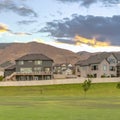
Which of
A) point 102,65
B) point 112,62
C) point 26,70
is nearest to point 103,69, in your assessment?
point 102,65

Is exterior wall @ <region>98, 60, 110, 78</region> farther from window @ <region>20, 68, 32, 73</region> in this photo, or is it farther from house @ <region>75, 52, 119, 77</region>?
window @ <region>20, 68, 32, 73</region>

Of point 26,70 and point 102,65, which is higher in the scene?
point 102,65

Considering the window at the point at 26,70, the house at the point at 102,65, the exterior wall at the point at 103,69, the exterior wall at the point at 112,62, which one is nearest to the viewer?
the exterior wall at the point at 103,69

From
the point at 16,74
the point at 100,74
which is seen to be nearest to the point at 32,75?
the point at 16,74

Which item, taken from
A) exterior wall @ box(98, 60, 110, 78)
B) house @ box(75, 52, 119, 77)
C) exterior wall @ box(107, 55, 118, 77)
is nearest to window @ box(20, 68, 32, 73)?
house @ box(75, 52, 119, 77)

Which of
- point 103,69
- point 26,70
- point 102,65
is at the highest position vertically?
point 102,65

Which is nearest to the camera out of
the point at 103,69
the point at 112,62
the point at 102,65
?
the point at 103,69

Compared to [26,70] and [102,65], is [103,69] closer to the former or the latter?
[102,65]

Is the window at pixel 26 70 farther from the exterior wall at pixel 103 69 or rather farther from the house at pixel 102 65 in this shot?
the exterior wall at pixel 103 69

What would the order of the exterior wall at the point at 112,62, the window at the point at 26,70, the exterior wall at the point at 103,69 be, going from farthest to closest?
the exterior wall at the point at 112,62, the window at the point at 26,70, the exterior wall at the point at 103,69

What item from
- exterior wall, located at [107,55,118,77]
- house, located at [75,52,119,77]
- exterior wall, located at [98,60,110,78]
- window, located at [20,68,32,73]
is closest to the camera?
exterior wall, located at [98,60,110,78]

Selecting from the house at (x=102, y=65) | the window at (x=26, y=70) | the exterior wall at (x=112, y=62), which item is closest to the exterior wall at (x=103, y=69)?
the house at (x=102, y=65)

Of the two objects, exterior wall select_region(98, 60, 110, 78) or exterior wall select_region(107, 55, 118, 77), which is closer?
exterior wall select_region(98, 60, 110, 78)

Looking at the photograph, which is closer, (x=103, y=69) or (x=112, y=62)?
(x=103, y=69)
